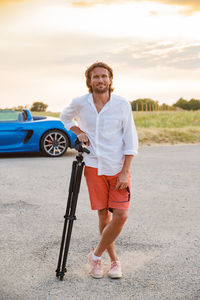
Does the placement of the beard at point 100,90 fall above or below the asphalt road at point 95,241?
above

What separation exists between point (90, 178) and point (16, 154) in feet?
28.2

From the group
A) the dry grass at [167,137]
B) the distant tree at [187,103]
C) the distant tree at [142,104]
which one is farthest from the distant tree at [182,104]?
the dry grass at [167,137]

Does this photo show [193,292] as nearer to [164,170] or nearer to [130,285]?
[130,285]

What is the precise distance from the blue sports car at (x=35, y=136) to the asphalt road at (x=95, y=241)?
8.06 ft

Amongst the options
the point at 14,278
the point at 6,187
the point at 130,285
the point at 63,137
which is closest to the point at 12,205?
the point at 6,187

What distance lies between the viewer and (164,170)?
8891mm

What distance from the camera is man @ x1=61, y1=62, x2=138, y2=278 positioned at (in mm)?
3309

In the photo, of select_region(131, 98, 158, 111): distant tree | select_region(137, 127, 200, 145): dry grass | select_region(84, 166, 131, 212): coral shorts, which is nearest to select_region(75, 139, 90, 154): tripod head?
select_region(84, 166, 131, 212): coral shorts

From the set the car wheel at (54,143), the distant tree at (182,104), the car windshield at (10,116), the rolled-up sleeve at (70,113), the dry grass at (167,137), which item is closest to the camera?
the rolled-up sleeve at (70,113)

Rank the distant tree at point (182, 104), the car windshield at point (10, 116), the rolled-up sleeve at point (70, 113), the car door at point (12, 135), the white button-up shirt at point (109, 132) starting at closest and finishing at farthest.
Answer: the white button-up shirt at point (109, 132)
the rolled-up sleeve at point (70, 113)
the car door at point (12, 135)
the car windshield at point (10, 116)
the distant tree at point (182, 104)

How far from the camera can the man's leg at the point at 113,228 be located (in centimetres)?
337

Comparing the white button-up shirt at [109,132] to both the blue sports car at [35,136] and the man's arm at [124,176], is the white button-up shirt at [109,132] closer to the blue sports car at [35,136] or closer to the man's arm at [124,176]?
the man's arm at [124,176]

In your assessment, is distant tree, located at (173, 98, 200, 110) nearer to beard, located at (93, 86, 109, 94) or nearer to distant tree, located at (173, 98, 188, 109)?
distant tree, located at (173, 98, 188, 109)

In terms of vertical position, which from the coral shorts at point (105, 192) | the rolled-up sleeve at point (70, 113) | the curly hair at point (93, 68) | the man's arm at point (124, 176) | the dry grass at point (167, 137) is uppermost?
the curly hair at point (93, 68)
